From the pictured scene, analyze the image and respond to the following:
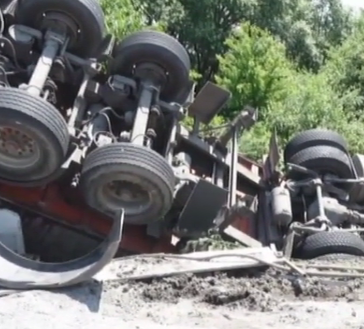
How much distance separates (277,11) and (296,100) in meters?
9.21

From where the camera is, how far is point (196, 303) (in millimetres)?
5137

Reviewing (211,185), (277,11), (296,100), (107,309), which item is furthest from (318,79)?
(107,309)

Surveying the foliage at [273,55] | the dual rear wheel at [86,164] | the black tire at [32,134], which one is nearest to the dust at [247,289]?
the dual rear wheel at [86,164]

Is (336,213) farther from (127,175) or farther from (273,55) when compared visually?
(273,55)

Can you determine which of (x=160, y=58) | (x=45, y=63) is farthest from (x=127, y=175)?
(x=160, y=58)

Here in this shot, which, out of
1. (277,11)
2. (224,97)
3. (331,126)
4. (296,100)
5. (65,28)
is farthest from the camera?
(277,11)

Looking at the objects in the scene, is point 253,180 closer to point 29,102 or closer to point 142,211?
point 142,211

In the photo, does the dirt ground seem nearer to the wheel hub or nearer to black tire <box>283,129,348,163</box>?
the wheel hub

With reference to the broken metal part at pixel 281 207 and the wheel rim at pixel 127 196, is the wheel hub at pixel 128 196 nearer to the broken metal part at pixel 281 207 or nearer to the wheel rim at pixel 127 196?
the wheel rim at pixel 127 196

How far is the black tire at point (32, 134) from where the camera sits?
613 centimetres

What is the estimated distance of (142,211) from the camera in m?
6.49

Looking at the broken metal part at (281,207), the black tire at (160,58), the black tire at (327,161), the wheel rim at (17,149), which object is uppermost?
the black tire at (160,58)

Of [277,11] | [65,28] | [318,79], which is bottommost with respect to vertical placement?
[65,28]

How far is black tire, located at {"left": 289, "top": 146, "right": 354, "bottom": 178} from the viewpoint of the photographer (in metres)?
7.72
